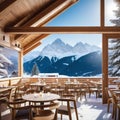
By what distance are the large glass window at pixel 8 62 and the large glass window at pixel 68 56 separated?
11.3 feet

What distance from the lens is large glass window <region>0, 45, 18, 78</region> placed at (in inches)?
316

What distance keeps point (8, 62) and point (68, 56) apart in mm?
5871

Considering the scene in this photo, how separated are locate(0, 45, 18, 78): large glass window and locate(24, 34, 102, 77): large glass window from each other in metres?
3.45

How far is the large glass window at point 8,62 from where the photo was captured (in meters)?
8.04

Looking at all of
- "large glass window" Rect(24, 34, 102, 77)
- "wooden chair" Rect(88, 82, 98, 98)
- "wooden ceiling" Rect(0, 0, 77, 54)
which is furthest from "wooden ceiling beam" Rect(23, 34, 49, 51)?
"wooden chair" Rect(88, 82, 98, 98)

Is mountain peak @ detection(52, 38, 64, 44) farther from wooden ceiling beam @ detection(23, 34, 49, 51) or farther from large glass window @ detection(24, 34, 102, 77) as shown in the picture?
wooden ceiling beam @ detection(23, 34, 49, 51)

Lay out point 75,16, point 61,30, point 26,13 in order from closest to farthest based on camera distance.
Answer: point 61,30 → point 26,13 → point 75,16

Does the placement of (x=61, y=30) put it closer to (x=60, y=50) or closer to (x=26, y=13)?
(x=26, y=13)

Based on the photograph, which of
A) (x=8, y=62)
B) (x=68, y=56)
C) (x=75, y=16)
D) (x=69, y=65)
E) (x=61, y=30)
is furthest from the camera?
(x=68, y=56)

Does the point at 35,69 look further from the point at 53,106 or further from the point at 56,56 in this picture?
the point at 53,106

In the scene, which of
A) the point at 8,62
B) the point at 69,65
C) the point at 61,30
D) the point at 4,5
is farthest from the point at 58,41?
the point at 4,5

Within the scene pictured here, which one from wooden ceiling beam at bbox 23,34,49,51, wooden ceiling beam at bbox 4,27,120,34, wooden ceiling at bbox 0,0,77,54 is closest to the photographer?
wooden ceiling at bbox 0,0,77,54

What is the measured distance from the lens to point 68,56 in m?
14.1

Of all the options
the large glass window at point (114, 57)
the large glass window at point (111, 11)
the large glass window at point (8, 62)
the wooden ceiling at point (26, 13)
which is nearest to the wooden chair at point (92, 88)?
the large glass window at point (114, 57)
